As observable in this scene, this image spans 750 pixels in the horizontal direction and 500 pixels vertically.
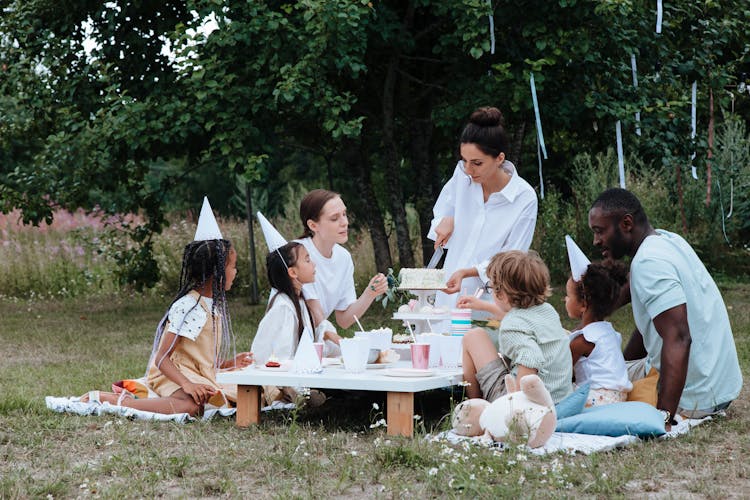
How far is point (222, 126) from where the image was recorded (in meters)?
9.54

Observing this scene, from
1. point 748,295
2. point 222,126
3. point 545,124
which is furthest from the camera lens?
point 748,295

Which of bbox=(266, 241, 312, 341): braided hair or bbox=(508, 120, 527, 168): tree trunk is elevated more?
bbox=(508, 120, 527, 168): tree trunk

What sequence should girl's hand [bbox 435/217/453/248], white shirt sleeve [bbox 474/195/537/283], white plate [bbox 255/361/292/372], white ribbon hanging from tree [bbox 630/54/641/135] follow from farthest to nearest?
1. white ribbon hanging from tree [bbox 630/54/641/135]
2. girl's hand [bbox 435/217/453/248]
3. white shirt sleeve [bbox 474/195/537/283]
4. white plate [bbox 255/361/292/372]

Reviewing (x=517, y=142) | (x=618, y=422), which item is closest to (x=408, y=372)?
(x=618, y=422)

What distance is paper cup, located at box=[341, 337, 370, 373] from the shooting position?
15.7 feet

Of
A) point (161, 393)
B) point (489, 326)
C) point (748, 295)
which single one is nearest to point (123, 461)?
point (161, 393)

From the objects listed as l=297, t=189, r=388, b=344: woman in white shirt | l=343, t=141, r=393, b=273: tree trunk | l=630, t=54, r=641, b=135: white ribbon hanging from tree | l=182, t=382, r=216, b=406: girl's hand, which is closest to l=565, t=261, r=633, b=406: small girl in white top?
l=297, t=189, r=388, b=344: woman in white shirt

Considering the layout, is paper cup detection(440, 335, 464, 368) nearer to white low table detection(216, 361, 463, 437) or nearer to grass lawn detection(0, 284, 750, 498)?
white low table detection(216, 361, 463, 437)

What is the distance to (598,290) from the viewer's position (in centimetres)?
505

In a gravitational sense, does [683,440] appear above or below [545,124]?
below

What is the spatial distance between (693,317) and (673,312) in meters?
0.34

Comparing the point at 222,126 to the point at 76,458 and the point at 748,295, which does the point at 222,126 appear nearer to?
the point at 76,458

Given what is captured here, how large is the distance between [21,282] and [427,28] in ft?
25.9

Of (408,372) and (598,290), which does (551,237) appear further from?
(408,372)
